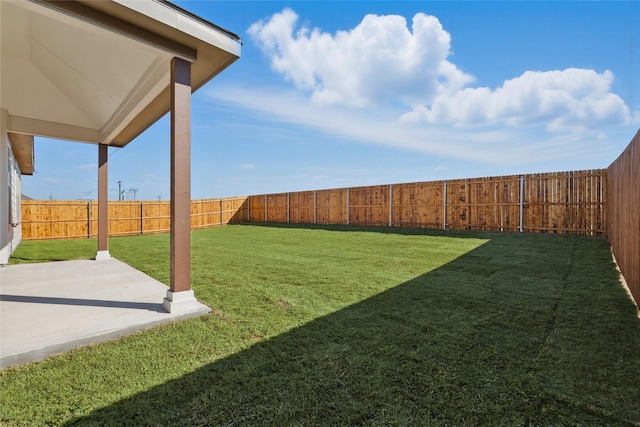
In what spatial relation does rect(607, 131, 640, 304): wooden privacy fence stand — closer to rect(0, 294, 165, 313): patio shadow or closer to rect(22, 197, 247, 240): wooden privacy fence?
rect(0, 294, 165, 313): patio shadow

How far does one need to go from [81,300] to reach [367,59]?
791 cm

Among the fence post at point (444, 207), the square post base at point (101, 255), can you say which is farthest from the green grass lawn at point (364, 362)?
the fence post at point (444, 207)

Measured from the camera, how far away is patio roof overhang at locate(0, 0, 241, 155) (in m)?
3.05

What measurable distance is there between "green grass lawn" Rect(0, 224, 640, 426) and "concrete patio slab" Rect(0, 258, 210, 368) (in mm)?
161

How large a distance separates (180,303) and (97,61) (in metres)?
3.64

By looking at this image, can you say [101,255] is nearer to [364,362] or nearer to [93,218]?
[364,362]

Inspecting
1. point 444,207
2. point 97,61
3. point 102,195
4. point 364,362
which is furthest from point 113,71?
point 444,207

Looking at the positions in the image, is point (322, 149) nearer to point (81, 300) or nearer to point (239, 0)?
point (239, 0)

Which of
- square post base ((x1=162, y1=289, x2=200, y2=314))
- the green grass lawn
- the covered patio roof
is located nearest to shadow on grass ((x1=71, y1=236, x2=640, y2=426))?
the green grass lawn

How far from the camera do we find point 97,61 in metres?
4.33

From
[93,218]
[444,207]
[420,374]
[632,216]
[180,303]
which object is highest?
[444,207]

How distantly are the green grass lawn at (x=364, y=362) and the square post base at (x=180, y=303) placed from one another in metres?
0.24

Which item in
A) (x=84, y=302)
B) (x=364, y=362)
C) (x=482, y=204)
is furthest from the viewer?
(x=482, y=204)

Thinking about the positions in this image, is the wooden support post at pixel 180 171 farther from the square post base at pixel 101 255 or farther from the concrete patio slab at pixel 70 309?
the square post base at pixel 101 255
